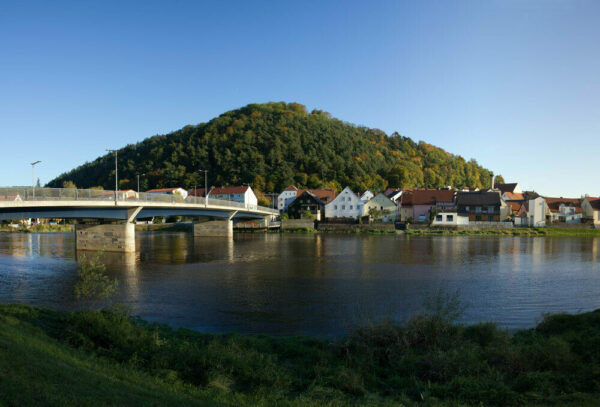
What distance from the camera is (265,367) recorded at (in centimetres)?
968

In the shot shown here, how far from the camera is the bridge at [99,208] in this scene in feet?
94.7

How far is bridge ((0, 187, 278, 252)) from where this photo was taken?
28.9m

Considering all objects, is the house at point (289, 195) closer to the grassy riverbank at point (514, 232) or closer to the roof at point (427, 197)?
the roof at point (427, 197)

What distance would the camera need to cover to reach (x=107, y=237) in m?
41.6

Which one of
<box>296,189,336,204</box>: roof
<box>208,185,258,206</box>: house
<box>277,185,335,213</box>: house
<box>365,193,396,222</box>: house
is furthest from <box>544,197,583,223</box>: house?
<box>208,185,258,206</box>: house

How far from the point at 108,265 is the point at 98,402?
29584 millimetres

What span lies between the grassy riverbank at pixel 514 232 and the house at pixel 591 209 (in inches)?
629

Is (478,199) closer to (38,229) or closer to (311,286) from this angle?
(311,286)

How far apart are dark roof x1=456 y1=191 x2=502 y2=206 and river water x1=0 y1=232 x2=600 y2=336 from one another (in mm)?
43380

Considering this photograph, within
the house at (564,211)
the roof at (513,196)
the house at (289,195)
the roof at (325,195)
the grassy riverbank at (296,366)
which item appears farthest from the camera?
the roof at (513,196)

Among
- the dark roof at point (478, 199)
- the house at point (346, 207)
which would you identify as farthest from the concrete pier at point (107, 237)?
the dark roof at point (478, 199)

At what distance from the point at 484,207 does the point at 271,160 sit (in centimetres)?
6927

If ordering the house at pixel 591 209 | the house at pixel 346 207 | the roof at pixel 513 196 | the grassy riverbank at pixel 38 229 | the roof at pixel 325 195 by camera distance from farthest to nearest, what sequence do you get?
the roof at pixel 513 196 → the roof at pixel 325 195 → the house at pixel 346 207 → the house at pixel 591 209 → the grassy riverbank at pixel 38 229

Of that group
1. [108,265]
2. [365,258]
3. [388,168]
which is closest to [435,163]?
[388,168]
